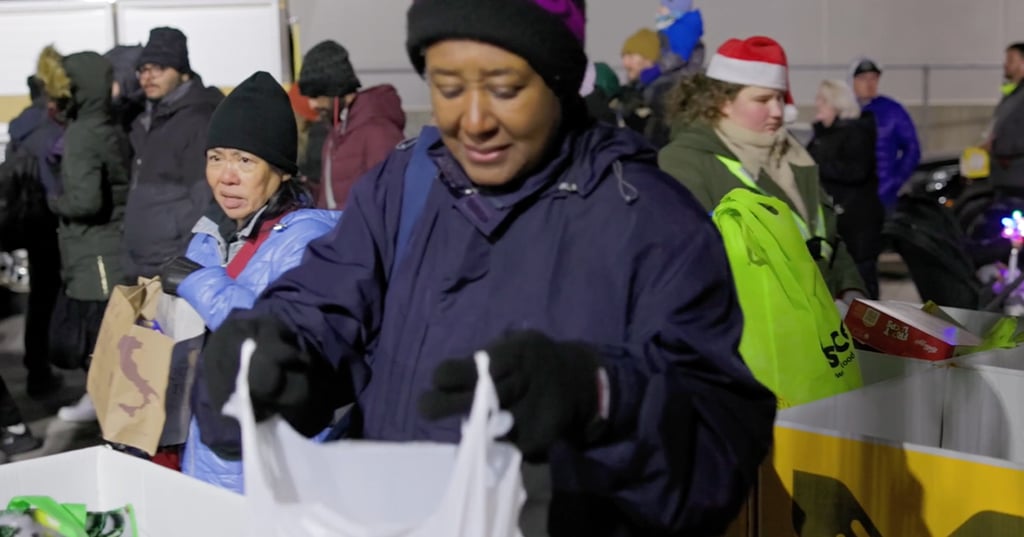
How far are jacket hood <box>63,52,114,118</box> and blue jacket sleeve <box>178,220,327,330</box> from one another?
3.55 metres

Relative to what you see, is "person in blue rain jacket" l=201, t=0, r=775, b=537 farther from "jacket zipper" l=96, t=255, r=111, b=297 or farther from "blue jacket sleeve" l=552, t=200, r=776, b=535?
"jacket zipper" l=96, t=255, r=111, b=297

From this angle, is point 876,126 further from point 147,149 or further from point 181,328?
point 181,328

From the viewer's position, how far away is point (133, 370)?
361cm

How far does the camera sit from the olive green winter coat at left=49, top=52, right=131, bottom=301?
21.8ft

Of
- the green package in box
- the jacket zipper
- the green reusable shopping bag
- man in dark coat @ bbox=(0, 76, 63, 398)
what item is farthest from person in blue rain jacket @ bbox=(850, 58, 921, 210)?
the green package in box

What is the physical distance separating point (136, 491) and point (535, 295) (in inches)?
52.6

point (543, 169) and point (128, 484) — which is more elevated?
point (543, 169)

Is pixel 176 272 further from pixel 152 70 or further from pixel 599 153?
pixel 152 70

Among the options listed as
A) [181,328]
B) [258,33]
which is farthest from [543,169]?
[258,33]

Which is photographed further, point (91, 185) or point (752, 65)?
point (91, 185)

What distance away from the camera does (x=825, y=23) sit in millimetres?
16203

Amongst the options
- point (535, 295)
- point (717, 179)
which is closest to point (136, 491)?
point (535, 295)

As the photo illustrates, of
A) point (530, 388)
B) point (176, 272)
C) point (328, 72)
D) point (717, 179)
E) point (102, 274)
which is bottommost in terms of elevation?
point (102, 274)

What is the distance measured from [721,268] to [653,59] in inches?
292
